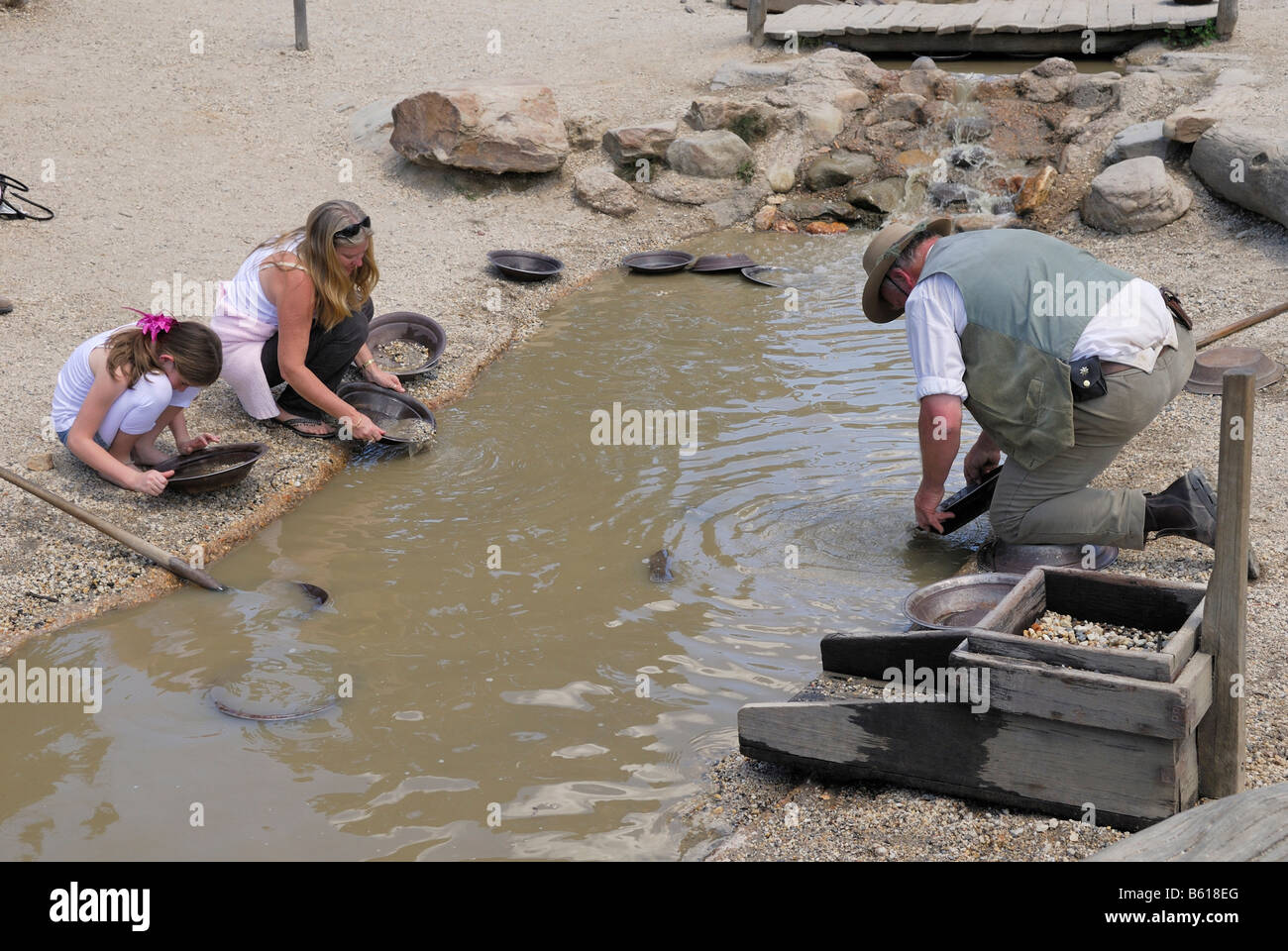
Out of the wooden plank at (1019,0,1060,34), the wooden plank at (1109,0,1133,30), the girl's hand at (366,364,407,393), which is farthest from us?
the wooden plank at (1019,0,1060,34)

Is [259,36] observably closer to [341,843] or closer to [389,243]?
[389,243]

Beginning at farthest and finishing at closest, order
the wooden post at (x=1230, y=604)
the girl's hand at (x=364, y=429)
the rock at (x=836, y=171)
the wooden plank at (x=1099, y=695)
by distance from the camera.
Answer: the rock at (x=836, y=171) < the girl's hand at (x=364, y=429) < the wooden plank at (x=1099, y=695) < the wooden post at (x=1230, y=604)

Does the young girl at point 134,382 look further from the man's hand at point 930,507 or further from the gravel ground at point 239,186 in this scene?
the man's hand at point 930,507

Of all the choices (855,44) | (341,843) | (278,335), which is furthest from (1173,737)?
(855,44)

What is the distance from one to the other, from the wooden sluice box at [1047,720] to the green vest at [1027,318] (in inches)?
41.0

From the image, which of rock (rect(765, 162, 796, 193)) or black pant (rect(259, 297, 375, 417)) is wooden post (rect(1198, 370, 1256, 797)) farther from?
rock (rect(765, 162, 796, 193))

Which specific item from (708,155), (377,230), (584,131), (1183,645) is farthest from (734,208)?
(1183,645)

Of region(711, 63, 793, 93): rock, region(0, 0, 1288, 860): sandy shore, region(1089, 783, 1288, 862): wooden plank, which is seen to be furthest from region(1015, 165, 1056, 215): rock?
region(1089, 783, 1288, 862): wooden plank

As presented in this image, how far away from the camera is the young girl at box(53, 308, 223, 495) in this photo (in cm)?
505

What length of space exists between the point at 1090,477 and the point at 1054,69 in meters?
7.83

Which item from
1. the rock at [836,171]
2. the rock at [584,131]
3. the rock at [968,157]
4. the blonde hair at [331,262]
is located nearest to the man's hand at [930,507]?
the blonde hair at [331,262]

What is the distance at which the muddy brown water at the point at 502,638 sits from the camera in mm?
3531

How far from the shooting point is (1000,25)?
39.9 feet

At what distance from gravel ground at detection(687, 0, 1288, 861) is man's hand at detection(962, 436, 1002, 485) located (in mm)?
583
